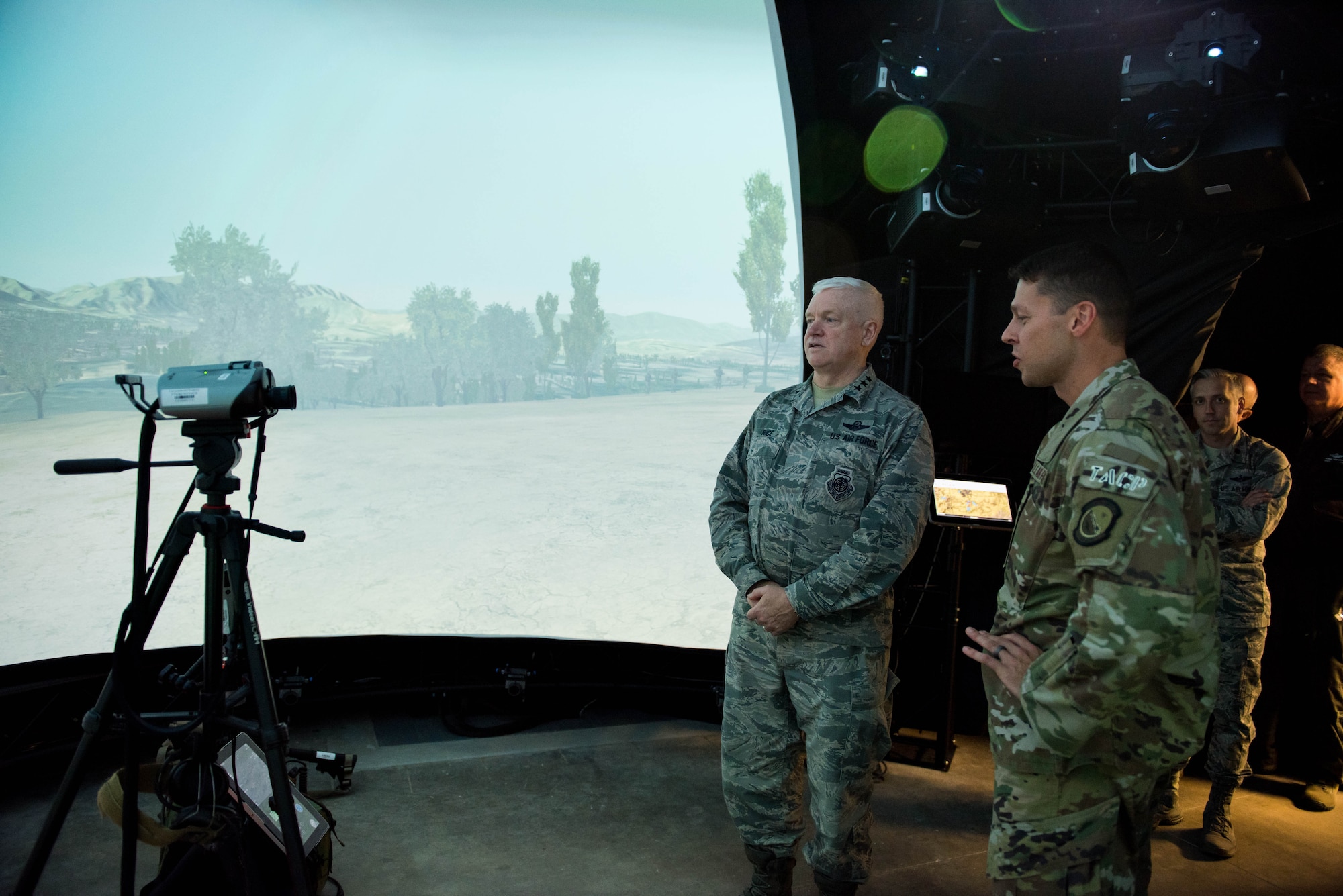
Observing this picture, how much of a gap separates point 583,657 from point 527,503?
77cm

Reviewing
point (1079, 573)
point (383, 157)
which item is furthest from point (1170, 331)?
point (383, 157)

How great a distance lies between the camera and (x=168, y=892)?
6.10 feet

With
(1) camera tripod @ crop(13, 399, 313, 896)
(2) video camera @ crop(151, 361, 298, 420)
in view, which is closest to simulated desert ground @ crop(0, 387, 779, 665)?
(1) camera tripod @ crop(13, 399, 313, 896)

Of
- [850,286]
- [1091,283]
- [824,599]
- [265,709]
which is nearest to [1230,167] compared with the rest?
[850,286]

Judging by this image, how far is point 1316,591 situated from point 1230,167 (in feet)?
5.53

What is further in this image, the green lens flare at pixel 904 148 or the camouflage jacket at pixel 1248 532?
the green lens flare at pixel 904 148

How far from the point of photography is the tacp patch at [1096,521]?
1.18m

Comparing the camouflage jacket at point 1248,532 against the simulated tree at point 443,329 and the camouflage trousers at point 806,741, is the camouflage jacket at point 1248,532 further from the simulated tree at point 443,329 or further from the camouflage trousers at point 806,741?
the simulated tree at point 443,329

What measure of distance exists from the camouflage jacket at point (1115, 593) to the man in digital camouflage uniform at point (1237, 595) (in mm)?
1878

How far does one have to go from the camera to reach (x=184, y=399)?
1.64 m

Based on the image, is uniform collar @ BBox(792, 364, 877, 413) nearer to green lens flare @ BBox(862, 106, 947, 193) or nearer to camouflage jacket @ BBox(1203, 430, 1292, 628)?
green lens flare @ BBox(862, 106, 947, 193)

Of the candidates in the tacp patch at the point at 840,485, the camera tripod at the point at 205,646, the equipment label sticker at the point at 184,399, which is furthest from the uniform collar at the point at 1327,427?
the equipment label sticker at the point at 184,399

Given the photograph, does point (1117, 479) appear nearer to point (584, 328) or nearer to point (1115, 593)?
point (1115, 593)

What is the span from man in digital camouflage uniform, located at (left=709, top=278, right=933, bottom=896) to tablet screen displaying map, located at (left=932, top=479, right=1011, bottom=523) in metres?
0.85
